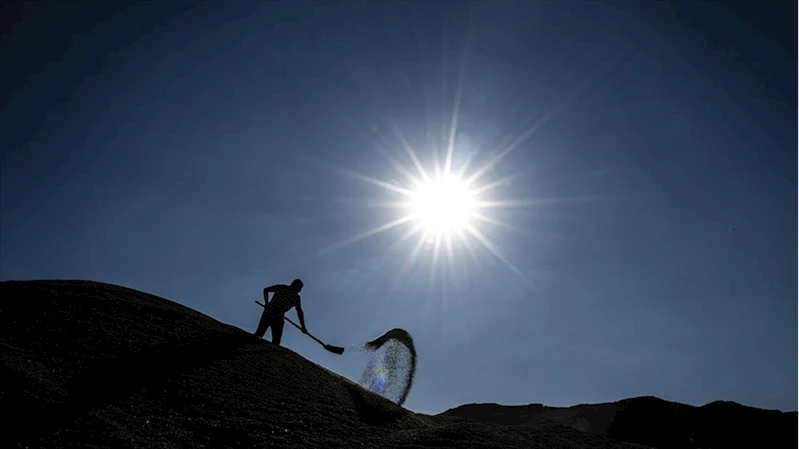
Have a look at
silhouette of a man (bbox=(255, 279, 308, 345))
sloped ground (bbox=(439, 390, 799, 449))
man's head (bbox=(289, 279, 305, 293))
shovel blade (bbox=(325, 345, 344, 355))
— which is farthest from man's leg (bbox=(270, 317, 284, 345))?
sloped ground (bbox=(439, 390, 799, 449))

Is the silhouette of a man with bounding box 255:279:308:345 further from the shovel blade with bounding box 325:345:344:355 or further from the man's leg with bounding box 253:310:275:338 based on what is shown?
the shovel blade with bounding box 325:345:344:355

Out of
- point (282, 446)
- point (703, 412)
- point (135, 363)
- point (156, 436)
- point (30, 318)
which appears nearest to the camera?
point (156, 436)

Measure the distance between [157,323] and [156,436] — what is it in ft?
11.6

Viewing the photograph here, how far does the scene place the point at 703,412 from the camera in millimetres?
15789

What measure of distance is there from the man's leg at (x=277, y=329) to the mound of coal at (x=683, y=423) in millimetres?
6844

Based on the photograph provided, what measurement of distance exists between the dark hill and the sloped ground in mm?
7863

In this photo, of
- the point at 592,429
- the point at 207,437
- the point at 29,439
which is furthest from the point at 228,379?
the point at 592,429

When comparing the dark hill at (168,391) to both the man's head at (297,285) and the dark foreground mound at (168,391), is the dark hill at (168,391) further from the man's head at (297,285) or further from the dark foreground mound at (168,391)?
the man's head at (297,285)

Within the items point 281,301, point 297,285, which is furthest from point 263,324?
point 297,285

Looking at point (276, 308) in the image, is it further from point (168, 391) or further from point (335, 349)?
point (168, 391)

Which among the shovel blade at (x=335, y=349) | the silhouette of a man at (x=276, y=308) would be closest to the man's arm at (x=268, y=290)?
the silhouette of a man at (x=276, y=308)

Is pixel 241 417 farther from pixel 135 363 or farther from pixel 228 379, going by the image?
pixel 135 363

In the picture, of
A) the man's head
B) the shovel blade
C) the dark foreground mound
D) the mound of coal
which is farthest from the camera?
the mound of coal

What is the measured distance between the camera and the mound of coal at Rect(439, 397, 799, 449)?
544 inches
